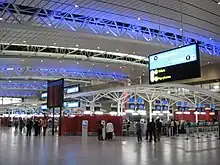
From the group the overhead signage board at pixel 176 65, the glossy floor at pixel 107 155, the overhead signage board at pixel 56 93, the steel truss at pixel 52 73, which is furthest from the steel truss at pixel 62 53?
the overhead signage board at pixel 176 65

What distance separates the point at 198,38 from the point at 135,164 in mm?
15492

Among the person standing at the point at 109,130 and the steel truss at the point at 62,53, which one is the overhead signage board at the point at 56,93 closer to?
the steel truss at the point at 62,53

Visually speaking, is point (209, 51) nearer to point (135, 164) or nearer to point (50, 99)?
point (50, 99)

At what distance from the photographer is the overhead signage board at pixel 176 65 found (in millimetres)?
11441

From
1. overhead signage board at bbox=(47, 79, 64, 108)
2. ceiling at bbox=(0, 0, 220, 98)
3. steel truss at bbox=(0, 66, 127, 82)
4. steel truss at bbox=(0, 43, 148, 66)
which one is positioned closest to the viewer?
ceiling at bbox=(0, 0, 220, 98)

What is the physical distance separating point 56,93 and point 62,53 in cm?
411

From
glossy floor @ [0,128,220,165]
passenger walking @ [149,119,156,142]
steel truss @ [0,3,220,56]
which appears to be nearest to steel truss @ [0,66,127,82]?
steel truss @ [0,3,220,56]

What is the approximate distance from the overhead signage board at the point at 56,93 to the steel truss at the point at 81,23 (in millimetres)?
9485

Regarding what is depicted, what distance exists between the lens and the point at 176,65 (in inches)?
476

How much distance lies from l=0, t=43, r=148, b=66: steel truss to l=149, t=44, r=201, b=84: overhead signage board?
1437 centimetres

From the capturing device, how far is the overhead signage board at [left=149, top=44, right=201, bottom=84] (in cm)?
1144

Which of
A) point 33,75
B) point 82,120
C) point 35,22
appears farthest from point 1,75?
point 35,22

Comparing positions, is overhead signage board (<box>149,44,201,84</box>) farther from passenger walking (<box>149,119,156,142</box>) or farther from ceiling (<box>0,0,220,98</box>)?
passenger walking (<box>149,119,156,142</box>)

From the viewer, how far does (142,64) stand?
32562 mm
